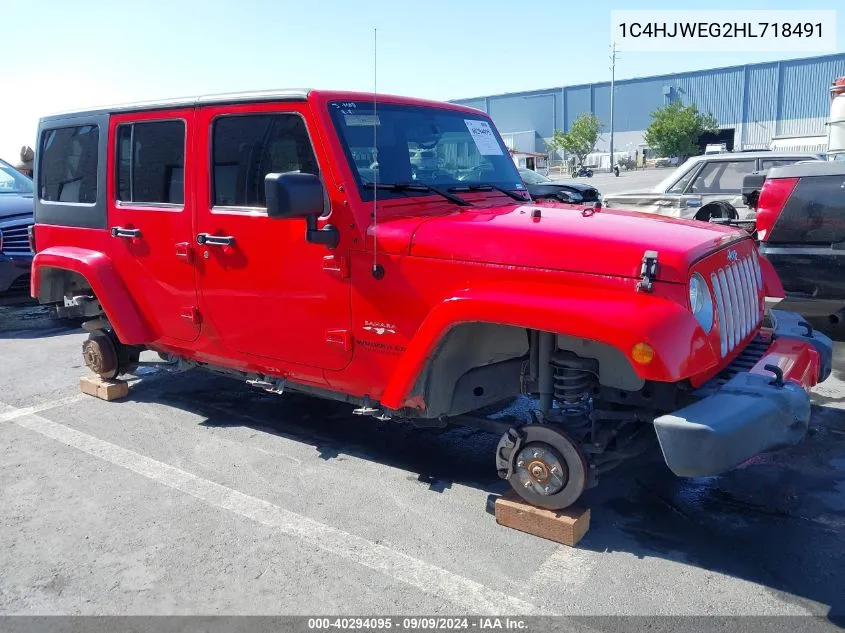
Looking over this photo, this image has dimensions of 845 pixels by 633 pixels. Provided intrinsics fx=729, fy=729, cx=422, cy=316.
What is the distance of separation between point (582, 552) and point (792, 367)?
4.37ft

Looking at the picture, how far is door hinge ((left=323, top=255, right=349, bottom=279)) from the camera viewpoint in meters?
3.84

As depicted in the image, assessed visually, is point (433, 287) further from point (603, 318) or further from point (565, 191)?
point (565, 191)

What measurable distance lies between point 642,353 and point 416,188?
1684 millimetres

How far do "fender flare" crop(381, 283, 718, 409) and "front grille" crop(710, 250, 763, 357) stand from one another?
27cm

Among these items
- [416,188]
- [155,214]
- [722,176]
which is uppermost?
[722,176]

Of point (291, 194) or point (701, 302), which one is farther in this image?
point (291, 194)

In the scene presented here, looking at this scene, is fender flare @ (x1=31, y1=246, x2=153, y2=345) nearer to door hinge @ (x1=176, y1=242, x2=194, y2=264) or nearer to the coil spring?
door hinge @ (x1=176, y1=242, x2=194, y2=264)

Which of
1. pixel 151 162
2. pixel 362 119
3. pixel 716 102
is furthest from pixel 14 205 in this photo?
pixel 716 102

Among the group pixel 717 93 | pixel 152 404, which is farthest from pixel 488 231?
pixel 717 93

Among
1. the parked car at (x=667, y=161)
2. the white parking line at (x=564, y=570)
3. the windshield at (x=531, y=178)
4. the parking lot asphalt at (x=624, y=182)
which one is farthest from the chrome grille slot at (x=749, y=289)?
the parked car at (x=667, y=161)

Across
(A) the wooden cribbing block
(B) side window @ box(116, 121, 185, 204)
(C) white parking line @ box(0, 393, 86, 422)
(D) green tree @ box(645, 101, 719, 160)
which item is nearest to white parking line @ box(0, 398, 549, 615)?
(C) white parking line @ box(0, 393, 86, 422)

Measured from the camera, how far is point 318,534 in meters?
3.58

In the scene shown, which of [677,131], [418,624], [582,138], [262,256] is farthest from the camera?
[582,138]

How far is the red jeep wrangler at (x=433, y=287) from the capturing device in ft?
10.0
